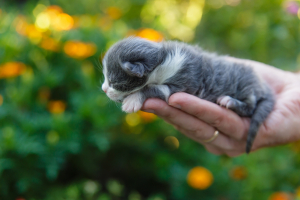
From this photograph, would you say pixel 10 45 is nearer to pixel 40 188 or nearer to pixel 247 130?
pixel 40 188

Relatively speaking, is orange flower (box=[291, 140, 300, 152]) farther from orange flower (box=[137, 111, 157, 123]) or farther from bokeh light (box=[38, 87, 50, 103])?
bokeh light (box=[38, 87, 50, 103])

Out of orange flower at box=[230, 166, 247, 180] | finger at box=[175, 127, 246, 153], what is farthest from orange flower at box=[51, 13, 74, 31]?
orange flower at box=[230, 166, 247, 180]

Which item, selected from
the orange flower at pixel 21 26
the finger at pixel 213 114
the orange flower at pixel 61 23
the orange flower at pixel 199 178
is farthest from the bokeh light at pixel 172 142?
the orange flower at pixel 21 26

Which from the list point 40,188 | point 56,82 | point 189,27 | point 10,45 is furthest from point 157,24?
point 40,188

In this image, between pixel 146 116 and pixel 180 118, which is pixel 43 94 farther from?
pixel 180 118

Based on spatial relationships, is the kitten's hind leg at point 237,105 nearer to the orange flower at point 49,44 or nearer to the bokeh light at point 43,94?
the bokeh light at point 43,94

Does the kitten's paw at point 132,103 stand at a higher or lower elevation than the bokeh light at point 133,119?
higher

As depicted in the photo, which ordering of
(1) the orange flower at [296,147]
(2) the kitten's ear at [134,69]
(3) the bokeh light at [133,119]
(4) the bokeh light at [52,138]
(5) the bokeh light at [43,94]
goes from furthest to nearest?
(1) the orange flower at [296,147], (3) the bokeh light at [133,119], (5) the bokeh light at [43,94], (4) the bokeh light at [52,138], (2) the kitten's ear at [134,69]
